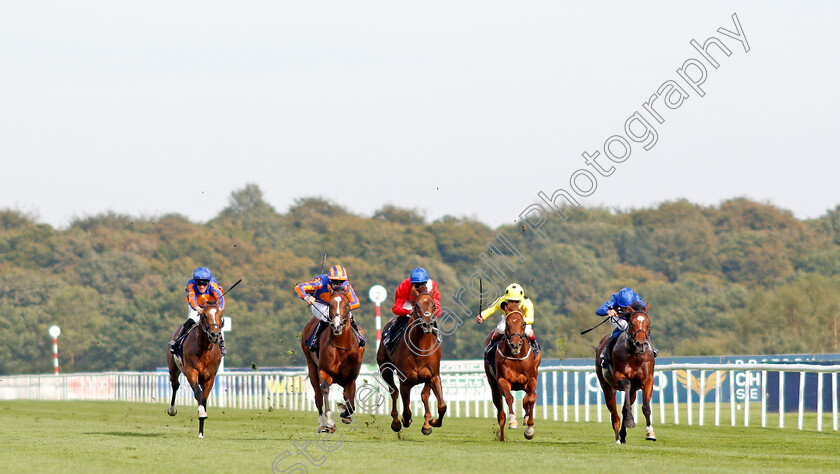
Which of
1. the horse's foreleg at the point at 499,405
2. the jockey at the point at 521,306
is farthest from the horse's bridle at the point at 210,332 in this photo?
the horse's foreleg at the point at 499,405

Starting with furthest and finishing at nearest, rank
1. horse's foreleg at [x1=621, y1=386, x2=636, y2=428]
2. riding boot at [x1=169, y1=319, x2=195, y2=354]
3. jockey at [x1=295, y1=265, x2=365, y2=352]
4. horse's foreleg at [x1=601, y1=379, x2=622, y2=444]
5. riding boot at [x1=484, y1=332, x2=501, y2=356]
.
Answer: riding boot at [x1=169, y1=319, x2=195, y2=354], jockey at [x1=295, y1=265, x2=365, y2=352], riding boot at [x1=484, y1=332, x2=501, y2=356], horse's foreleg at [x1=601, y1=379, x2=622, y2=444], horse's foreleg at [x1=621, y1=386, x2=636, y2=428]

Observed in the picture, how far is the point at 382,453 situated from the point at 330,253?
63760 mm

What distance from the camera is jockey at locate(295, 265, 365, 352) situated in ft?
49.7

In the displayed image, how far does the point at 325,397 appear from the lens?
14961mm

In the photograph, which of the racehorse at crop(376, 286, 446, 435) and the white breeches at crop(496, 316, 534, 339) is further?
the white breeches at crop(496, 316, 534, 339)

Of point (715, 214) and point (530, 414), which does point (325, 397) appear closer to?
point (530, 414)

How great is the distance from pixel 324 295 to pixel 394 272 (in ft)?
186

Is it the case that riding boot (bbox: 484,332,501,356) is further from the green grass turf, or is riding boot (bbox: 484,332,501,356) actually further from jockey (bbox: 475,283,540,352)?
the green grass turf

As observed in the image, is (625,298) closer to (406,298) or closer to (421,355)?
(421,355)

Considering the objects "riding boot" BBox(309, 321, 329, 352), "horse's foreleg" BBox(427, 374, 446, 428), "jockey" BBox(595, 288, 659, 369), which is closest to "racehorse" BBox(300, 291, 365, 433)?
"riding boot" BBox(309, 321, 329, 352)

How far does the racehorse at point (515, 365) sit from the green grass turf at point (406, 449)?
407 mm

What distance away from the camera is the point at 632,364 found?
13953 millimetres

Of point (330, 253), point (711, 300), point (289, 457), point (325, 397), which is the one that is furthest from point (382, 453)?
point (330, 253)

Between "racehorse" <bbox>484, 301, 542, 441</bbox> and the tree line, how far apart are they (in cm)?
3468
